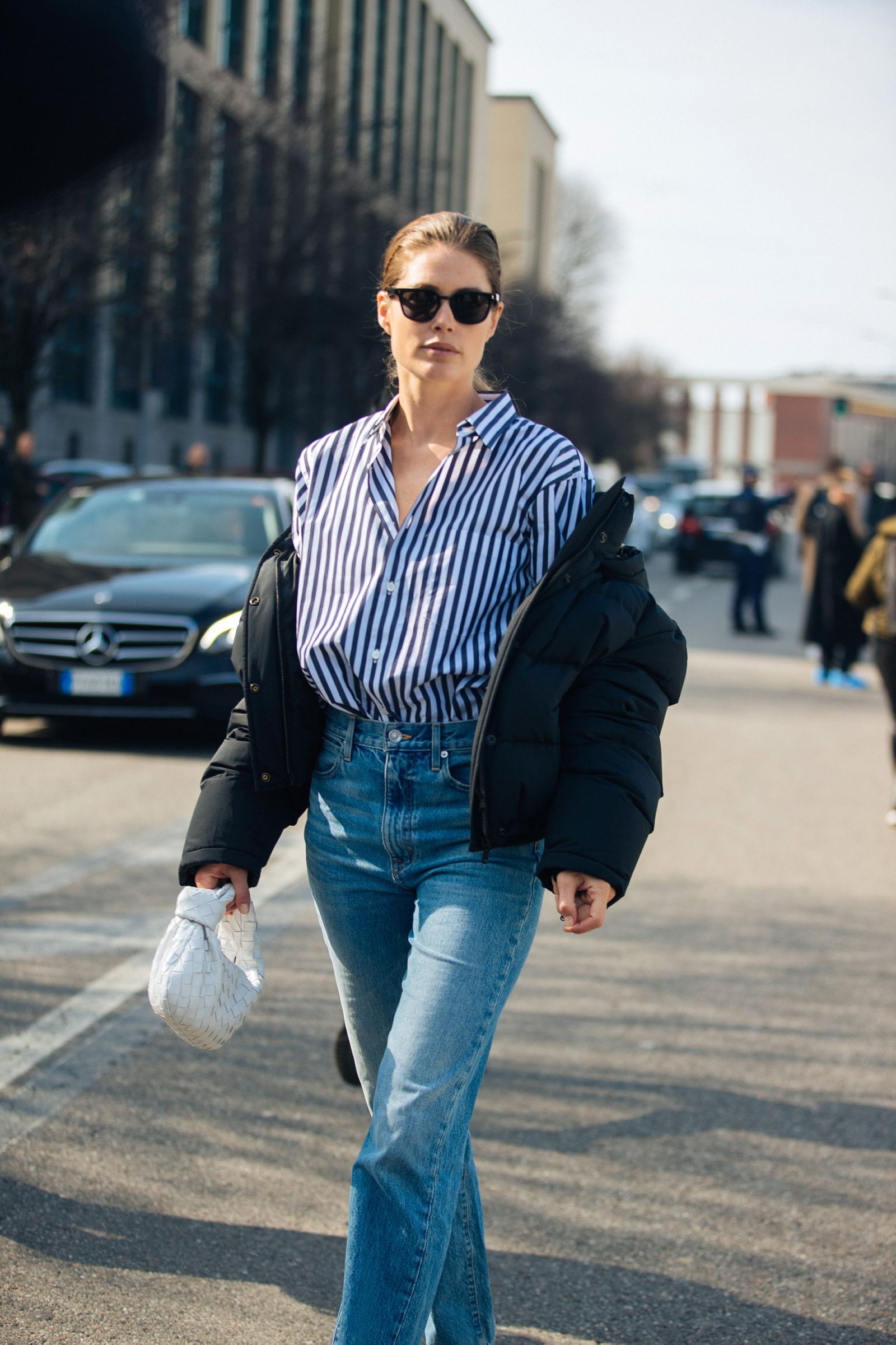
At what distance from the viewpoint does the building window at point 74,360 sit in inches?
1123

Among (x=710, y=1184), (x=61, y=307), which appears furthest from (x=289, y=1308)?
(x=61, y=307)

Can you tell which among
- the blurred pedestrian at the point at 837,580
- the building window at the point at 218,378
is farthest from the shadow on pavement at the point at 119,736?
the building window at the point at 218,378

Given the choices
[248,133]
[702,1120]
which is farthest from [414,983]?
[248,133]

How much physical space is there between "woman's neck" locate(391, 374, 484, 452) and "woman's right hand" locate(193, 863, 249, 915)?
2.69 feet

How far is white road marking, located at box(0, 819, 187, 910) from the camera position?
6.54 meters

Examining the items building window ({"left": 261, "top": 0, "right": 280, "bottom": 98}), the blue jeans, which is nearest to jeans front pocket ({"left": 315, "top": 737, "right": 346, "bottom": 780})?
the blue jeans

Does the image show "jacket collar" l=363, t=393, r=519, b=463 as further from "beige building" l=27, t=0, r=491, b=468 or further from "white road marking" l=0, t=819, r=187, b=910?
"beige building" l=27, t=0, r=491, b=468

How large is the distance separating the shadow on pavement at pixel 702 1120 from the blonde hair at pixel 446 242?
224 centimetres

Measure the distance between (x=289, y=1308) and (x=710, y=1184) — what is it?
1.17m

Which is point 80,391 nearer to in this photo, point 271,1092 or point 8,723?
point 8,723

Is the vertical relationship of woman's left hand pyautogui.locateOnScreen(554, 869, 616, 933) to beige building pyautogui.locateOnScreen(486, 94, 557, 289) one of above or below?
below

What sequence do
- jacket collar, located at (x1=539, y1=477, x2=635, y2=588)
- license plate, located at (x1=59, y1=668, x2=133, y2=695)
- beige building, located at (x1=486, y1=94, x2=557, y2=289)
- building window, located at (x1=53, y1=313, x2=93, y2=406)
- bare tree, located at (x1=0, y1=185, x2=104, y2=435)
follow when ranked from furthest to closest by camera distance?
1. beige building, located at (x1=486, y1=94, x2=557, y2=289)
2. building window, located at (x1=53, y1=313, x2=93, y2=406)
3. bare tree, located at (x1=0, y1=185, x2=104, y2=435)
4. license plate, located at (x1=59, y1=668, x2=133, y2=695)
5. jacket collar, located at (x1=539, y1=477, x2=635, y2=588)

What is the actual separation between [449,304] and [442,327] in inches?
1.7

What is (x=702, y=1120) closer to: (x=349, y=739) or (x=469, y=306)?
(x=349, y=739)
